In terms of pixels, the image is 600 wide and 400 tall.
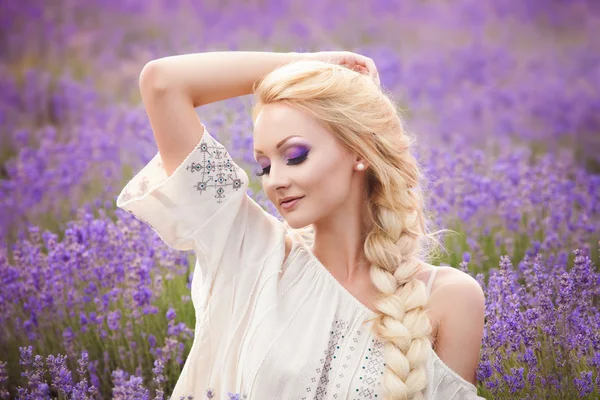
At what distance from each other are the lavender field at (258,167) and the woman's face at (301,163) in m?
0.57

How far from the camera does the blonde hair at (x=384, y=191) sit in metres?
2.15

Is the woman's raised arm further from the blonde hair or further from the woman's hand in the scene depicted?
the woman's hand

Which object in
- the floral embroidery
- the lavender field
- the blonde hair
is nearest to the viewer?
the floral embroidery

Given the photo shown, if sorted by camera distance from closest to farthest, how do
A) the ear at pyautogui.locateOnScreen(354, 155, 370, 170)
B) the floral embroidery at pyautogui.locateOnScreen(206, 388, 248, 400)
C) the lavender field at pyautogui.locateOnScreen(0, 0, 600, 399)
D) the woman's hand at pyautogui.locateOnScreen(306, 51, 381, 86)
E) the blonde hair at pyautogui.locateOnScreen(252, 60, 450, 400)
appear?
the floral embroidery at pyautogui.locateOnScreen(206, 388, 248, 400)
the blonde hair at pyautogui.locateOnScreen(252, 60, 450, 400)
the ear at pyautogui.locateOnScreen(354, 155, 370, 170)
the woman's hand at pyautogui.locateOnScreen(306, 51, 381, 86)
the lavender field at pyautogui.locateOnScreen(0, 0, 600, 399)

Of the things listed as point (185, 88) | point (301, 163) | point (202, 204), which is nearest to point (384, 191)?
point (301, 163)

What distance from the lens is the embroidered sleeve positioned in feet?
7.22

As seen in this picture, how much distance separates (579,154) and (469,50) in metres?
1.93

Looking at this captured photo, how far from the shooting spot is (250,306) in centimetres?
226

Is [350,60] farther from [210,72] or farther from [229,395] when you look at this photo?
[229,395]

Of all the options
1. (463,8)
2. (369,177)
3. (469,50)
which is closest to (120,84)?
(469,50)

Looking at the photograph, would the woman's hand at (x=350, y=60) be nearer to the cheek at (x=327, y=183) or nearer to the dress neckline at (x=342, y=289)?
the cheek at (x=327, y=183)

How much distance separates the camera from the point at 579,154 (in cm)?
595

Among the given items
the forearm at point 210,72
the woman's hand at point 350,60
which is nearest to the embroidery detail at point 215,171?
the forearm at point 210,72

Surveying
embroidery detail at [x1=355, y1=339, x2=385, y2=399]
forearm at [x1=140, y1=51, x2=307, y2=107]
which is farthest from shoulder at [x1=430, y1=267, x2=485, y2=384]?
forearm at [x1=140, y1=51, x2=307, y2=107]
